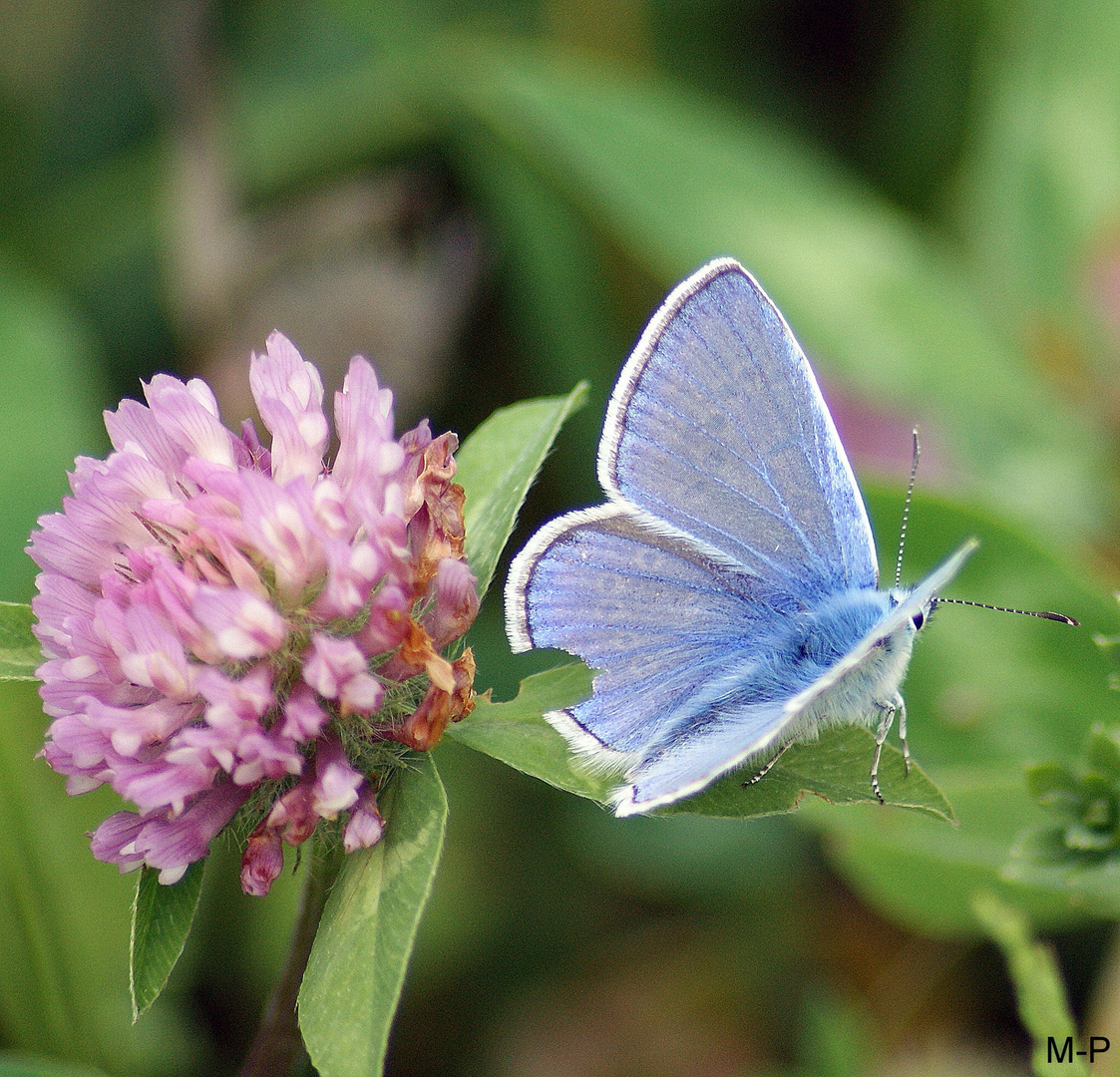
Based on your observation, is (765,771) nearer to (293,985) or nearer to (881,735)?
(881,735)

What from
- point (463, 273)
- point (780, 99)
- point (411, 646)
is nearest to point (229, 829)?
point (411, 646)

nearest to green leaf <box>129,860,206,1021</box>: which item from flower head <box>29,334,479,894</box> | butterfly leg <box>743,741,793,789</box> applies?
flower head <box>29,334,479,894</box>

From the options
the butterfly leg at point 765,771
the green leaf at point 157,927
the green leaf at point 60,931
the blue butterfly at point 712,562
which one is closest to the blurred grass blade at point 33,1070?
the green leaf at point 60,931

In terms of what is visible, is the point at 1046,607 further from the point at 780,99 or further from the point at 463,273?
the point at 780,99

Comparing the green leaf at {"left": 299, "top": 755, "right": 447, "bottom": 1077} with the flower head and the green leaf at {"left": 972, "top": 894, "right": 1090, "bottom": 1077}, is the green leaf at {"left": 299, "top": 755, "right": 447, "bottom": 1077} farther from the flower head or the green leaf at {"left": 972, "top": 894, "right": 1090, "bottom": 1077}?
the green leaf at {"left": 972, "top": 894, "right": 1090, "bottom": 1077}

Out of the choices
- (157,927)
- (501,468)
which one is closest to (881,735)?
(501,468)
